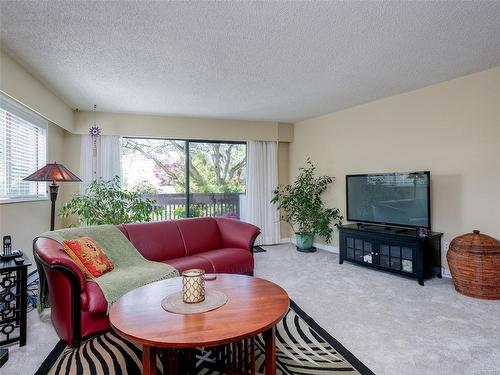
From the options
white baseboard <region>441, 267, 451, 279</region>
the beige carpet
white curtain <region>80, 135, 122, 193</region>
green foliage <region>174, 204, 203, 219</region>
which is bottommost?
the beige carpet

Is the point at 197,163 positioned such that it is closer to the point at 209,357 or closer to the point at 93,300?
the point at 93,300

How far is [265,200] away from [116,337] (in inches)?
149

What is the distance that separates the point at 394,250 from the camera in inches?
138

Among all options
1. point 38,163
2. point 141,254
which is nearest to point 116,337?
point 141,254

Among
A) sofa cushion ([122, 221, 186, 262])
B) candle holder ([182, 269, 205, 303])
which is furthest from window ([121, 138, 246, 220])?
candle holder ([182, 269, 205, 303])

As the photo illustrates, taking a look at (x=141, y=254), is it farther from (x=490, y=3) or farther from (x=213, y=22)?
(x=490, y=3)

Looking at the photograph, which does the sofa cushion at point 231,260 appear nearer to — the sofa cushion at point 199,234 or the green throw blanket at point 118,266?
the sofa cushion at point 199,234

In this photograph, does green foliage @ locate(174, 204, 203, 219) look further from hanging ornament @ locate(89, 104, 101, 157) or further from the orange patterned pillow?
the orange patterned pillow

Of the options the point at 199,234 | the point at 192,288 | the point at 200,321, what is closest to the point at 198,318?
the point at 200,321

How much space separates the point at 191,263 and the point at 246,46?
81.1 inches

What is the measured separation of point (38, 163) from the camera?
12.5 ft

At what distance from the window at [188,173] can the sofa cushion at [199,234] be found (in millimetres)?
1598

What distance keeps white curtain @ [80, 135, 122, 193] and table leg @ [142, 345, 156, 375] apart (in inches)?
156

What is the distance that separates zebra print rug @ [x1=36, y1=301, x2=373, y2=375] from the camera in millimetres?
1771
